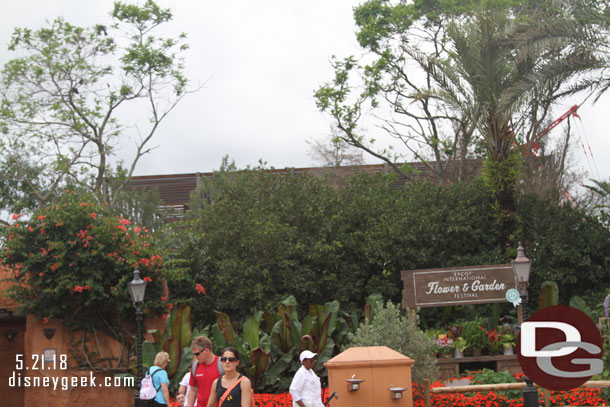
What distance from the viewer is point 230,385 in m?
6.49

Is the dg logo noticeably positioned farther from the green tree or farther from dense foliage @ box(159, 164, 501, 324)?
the green tree

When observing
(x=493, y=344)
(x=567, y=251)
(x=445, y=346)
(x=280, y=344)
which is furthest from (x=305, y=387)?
(x=567, y=251)

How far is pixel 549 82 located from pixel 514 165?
8.61ft

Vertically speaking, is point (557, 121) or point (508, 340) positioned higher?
point (557, 121)

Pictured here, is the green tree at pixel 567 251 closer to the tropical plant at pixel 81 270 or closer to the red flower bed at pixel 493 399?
the red flower bed at pixel 493 399

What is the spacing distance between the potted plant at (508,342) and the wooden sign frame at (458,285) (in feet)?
2.74

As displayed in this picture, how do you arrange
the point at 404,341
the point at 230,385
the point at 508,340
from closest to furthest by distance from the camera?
the point at 230,385
the point at 404,341
the point at 508,340

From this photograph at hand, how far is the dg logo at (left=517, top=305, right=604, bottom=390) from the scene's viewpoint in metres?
4.25

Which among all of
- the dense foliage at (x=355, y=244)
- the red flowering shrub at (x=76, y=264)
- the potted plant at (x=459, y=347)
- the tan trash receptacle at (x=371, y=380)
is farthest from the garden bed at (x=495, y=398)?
the red flowering shrub at (x=76, y=264)

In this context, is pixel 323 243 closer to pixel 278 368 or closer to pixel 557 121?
pixel 278 368

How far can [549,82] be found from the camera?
16.8 meters

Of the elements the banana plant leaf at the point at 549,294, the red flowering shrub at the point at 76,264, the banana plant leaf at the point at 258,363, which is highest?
the red flowering shrub at the point at 76,264

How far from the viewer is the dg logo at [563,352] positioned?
14.0 feet

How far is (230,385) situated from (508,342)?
11.3m
